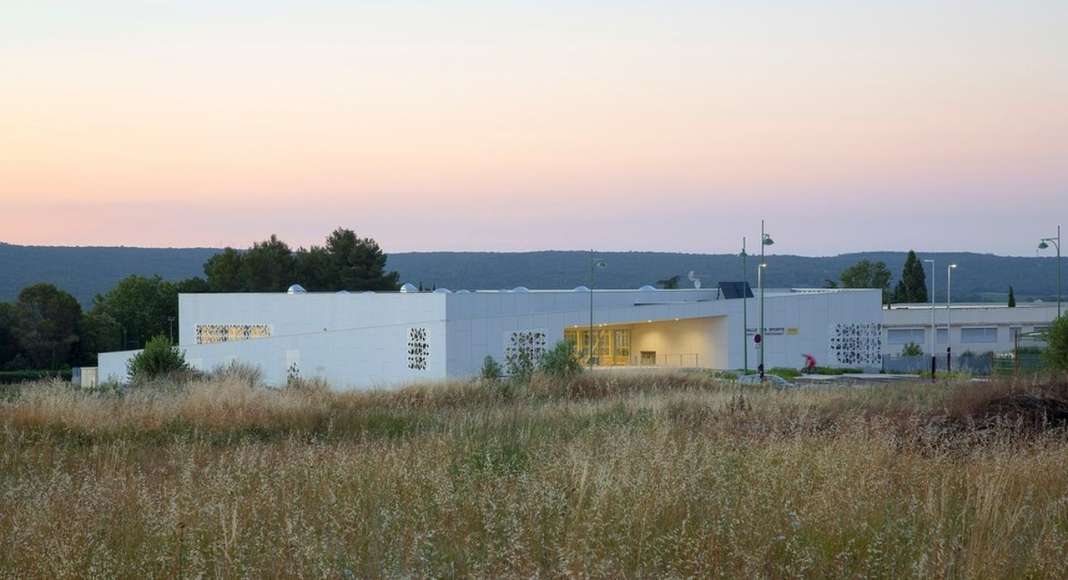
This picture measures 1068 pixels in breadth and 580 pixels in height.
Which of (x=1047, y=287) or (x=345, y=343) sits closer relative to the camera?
(x=345, y=343)

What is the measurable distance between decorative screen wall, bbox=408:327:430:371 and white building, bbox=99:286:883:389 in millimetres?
44

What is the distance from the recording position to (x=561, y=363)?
99.5 feet

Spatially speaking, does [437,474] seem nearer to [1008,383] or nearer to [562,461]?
[562,461]

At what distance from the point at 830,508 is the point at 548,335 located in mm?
43956

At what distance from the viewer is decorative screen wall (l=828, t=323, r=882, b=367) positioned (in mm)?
60812

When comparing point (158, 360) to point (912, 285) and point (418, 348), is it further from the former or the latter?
point (912, 285)

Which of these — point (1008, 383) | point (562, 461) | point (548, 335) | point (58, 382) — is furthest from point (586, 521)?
point (548, 335)

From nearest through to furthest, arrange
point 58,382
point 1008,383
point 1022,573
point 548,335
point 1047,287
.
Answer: point 1022,573 → point 1008,383 → point 58,382 → point 548,335 → point 1047,287

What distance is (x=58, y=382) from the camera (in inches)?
769

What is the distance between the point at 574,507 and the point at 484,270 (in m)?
173

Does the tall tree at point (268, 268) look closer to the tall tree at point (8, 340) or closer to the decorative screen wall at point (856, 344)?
the tall tree at point (8, 340)

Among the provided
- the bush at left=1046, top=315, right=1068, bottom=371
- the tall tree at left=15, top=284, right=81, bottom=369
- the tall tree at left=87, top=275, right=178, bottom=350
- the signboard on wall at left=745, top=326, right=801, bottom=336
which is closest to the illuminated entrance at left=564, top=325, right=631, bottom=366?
the signboard on wall at left=745, top=326, right=801, bottom=336

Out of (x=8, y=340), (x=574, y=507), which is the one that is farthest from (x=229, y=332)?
(x=574, y=507)

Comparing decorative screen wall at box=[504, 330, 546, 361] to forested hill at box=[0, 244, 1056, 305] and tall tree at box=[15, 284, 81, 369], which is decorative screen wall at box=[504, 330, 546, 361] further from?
forested hill at box=[0, 244, 1056, 305]
